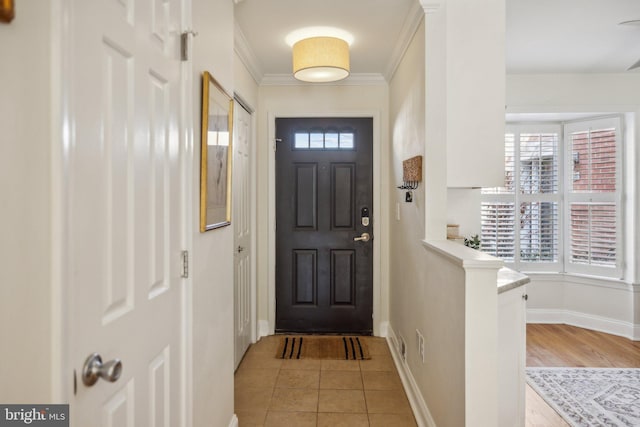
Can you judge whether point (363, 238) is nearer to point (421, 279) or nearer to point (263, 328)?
point (263, 328)

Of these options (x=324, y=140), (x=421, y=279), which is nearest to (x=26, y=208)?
(x=421, y=279)

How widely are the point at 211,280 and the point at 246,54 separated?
197 centimetres

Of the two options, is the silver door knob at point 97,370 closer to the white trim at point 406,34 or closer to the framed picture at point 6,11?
the framed picture at point 6,11

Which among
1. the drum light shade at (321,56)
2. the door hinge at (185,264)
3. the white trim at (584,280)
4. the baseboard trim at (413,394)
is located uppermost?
the drum light shade at (321,56)

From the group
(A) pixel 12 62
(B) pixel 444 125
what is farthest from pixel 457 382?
(A) pixel 12 62

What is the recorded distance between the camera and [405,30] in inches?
104

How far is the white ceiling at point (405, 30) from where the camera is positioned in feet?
7.98

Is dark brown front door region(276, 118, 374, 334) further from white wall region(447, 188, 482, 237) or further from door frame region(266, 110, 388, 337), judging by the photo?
white wall region(447, 188, 482, 237)

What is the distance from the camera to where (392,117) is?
3.46 meters

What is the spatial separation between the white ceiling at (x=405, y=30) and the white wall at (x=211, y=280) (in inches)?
24.3

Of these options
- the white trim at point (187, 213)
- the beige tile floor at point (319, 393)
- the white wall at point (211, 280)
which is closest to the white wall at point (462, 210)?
the beige tile floor at point (319, 393)

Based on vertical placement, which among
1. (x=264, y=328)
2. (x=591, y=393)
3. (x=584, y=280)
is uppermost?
(x=584, y=280)

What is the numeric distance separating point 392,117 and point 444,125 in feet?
4.15

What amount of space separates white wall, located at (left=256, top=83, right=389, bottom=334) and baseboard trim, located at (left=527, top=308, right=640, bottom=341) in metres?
1.81
